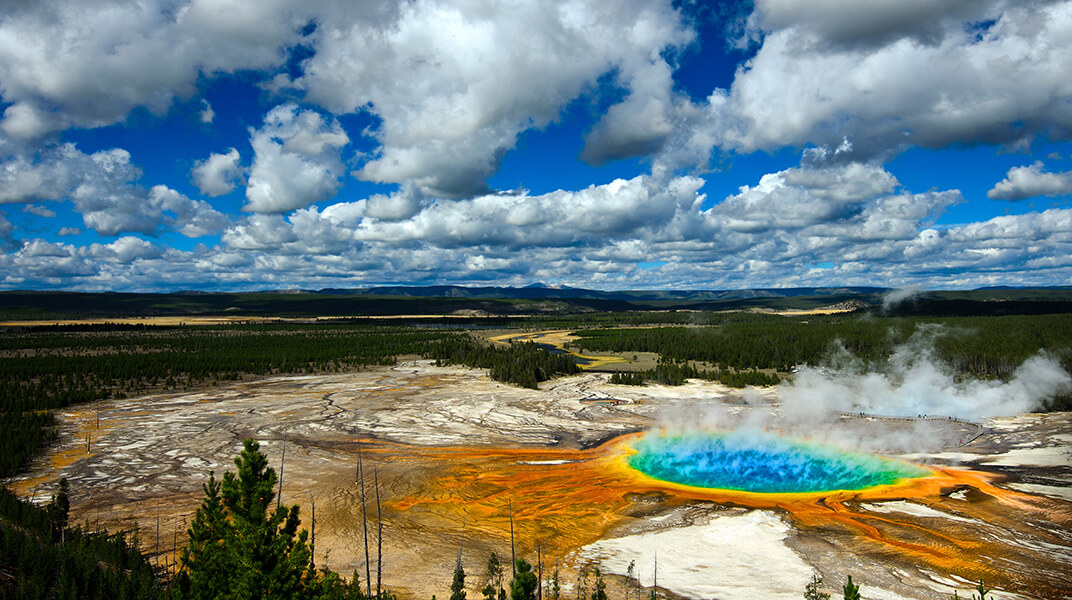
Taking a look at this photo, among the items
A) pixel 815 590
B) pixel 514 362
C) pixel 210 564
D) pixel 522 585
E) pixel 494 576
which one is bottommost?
pixel 494 576

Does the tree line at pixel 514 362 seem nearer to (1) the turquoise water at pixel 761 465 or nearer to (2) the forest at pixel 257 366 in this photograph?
(2) the forest at pixel 257 366

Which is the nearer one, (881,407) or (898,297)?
(881,407)

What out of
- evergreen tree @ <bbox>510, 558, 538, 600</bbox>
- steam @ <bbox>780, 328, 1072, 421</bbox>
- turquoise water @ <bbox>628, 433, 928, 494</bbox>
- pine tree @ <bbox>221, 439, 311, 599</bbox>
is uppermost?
pine tree @ <bbox>221, 439, 311, 599</bbox>

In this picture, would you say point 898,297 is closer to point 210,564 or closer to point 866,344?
point 866,344

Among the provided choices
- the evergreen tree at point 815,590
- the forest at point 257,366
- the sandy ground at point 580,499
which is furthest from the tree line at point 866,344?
the evergreen tree at point 815,590

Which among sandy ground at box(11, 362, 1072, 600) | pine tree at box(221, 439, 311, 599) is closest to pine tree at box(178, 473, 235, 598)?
pine tree at box(221, 439, 311, 599)

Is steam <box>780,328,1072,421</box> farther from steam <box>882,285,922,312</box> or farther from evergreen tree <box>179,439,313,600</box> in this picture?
steam <box>882,285,922,312</box>

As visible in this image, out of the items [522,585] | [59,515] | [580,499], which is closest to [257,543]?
[522,585]
